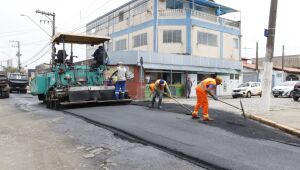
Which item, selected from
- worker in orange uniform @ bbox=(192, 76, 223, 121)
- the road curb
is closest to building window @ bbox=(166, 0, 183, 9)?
the road curb

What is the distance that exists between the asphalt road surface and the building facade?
46.4ft

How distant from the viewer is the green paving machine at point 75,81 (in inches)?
473

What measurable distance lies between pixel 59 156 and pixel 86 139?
4.18 feet

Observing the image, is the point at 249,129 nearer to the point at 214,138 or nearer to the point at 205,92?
the point at 214,138

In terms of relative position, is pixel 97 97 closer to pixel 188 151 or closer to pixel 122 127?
pixel 122 127

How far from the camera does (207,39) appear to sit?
3144cm

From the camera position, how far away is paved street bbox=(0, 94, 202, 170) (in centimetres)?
548

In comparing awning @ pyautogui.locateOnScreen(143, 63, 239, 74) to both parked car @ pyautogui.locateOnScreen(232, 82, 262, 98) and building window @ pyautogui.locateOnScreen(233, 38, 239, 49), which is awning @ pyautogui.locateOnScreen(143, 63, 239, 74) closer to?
parked car @ pyautogui.locateOnScreen(232, 82, 262, 98)

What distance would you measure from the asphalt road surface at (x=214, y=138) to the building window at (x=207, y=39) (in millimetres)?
20780

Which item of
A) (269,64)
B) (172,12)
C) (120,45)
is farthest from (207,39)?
(269,64)

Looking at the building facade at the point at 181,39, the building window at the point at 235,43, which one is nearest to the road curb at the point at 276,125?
the building facade at the point at 181,39

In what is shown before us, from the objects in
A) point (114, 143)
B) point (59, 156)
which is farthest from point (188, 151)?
point (59, 156)

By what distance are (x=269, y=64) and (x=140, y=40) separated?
2108 centimetres

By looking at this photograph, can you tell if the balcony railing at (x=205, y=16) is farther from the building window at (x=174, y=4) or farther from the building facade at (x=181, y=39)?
the building window at (x=174, y=4)
